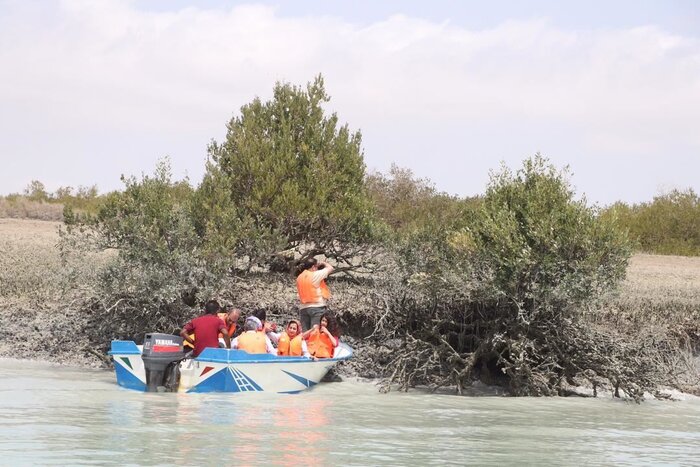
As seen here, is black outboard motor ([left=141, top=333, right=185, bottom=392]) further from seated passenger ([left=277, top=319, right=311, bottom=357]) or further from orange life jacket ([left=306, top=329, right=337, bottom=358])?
orange life jacket ([left=306, top=329, right=337, bottom=358])

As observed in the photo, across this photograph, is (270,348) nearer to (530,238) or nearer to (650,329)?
(530,238)

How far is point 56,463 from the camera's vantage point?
12.0m

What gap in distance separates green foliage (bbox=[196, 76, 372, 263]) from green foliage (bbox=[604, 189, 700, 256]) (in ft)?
62.2

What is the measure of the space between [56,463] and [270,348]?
24.6ft

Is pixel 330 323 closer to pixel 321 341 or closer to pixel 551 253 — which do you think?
pixel 321 341

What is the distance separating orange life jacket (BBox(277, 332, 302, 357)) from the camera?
19.2m

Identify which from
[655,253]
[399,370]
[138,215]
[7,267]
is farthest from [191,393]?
[655,253]

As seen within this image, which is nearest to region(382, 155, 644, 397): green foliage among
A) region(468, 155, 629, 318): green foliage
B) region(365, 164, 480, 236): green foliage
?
region(468, 155, 629, 318): green foliage

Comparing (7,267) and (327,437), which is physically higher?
(7,267)

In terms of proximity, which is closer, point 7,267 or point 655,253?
point 7,267

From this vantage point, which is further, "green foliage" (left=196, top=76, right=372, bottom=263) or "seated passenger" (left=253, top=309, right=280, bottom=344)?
"green foliage" (left=196, top=76, right=372, bottom=263)

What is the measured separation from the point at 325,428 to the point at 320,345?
15.4ft

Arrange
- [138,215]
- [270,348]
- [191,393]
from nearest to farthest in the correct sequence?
1. [191,393]
2. [270,348]
3. [138,215]

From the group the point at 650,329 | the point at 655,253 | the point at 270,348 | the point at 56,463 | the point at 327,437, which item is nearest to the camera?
the point at 56,463
